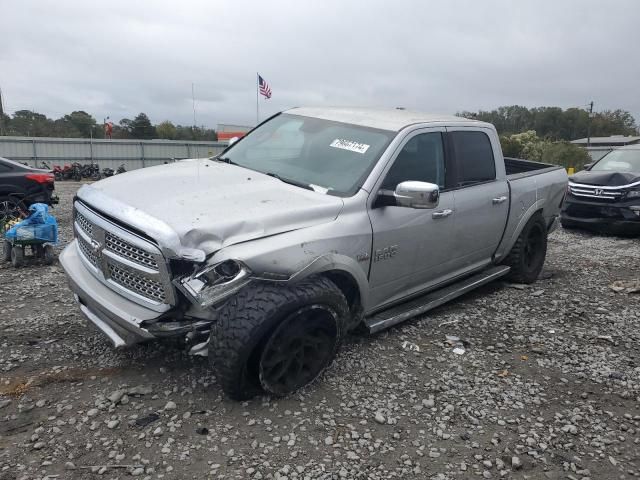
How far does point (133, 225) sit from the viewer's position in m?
2.96

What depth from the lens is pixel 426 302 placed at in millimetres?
4371

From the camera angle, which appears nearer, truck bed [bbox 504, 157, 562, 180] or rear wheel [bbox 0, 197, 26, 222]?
truck bed [bbox 504, 157, 562, 180]

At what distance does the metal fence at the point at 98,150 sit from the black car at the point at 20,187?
15831 millimetres

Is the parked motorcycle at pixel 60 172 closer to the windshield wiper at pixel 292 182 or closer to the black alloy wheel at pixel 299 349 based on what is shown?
the windshield wiper at pixel 292 182

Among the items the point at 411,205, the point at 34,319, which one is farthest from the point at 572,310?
the point at 34,319

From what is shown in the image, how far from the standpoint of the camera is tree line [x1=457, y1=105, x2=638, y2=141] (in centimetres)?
8344

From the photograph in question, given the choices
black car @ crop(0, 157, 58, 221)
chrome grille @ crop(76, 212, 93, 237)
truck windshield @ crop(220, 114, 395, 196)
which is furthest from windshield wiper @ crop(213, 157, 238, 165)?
black car @ crop(0, 157, 58, 221)

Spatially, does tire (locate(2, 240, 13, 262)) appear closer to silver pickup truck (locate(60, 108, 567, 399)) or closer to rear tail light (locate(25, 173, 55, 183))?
rear tail light (locate(25, 173, 55, 183))

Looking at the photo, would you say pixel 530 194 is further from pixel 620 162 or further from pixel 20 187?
pixel 20 187

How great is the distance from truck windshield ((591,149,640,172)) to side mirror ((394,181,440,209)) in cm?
789

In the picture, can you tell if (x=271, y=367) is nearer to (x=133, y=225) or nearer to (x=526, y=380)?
(x=133, y=225)

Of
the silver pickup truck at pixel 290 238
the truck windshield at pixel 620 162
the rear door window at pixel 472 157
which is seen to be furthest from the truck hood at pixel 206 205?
the truck windshield at pixel 620 162

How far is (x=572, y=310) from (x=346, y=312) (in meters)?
3.02

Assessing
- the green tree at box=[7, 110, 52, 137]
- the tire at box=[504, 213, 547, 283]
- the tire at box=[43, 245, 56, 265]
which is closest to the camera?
the tire at box=[504, 213, 547, 283]
